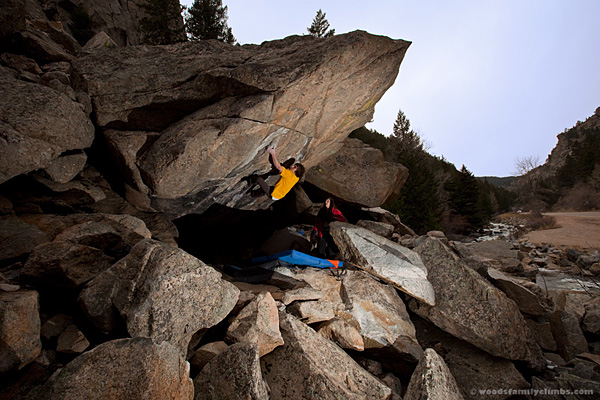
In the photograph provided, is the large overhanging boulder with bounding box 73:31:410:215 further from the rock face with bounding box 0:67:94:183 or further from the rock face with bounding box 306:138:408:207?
the rock face with bounding box 306:138:408:207

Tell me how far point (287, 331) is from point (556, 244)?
2231 cm

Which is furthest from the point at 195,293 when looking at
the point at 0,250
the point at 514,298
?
the point at 514,298

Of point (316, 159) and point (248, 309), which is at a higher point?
point (316, 159)

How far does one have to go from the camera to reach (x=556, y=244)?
17.0m

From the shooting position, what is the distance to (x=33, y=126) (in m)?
4.13

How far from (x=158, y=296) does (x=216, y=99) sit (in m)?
4.54

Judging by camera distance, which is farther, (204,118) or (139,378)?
(204,118)

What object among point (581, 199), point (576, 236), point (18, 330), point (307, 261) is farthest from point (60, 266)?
point (581, 199)

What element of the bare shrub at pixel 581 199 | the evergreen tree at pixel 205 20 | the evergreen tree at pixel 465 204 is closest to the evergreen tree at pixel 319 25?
the evergreen tree at pixel 205 20

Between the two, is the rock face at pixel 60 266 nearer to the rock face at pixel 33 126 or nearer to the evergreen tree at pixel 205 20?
the rock face at pixel 33 126

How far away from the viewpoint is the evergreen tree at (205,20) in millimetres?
21269

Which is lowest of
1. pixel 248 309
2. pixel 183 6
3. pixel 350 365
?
pixel 350 365

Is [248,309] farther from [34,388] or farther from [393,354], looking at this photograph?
[393,354]

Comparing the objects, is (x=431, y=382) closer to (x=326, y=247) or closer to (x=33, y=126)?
(x=326, y=247)
